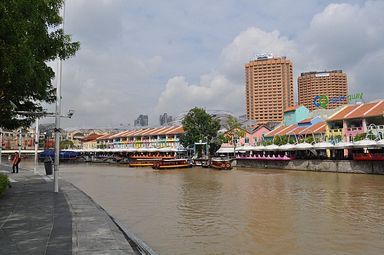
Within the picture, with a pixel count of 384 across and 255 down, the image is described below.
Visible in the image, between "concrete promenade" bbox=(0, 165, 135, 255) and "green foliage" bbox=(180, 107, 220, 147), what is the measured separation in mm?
53227

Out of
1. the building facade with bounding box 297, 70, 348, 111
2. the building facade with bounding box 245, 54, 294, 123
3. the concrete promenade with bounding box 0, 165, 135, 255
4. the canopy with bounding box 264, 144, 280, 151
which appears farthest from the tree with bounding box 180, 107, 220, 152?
the concrete promenade with bounding box 0, 165, 135, 255

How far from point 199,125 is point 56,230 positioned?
58270 mm

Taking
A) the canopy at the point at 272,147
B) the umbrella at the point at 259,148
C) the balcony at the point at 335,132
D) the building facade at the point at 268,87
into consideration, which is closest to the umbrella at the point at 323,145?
the balcony at the point at 335,132

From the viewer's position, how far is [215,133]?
2645 inches

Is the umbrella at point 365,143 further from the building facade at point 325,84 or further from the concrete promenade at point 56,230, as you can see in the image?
the building facade at point 325,84

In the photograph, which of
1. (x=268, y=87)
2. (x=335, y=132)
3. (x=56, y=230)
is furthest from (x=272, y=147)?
(x=268, y=87)

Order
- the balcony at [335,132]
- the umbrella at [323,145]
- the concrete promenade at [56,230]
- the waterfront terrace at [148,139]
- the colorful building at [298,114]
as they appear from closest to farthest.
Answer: the concrete promenade at [56,230]
the umbrella at [323,145]
the balcony at [335,132]
the colorful building at [298,114]
the waterfront terrace at [148,139]

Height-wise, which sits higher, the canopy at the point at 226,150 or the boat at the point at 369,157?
the canopy at the point at 226,150

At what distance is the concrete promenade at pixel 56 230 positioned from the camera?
678cm

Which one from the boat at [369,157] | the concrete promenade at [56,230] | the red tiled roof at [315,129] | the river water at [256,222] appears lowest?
the river water at [256,222]

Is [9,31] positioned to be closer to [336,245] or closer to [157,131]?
[336,245]

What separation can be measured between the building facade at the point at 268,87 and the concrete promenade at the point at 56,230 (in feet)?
340

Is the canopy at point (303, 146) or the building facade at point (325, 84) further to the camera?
the building facade at point (325, 84)

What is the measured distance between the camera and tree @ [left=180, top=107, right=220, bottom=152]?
2586 inches
